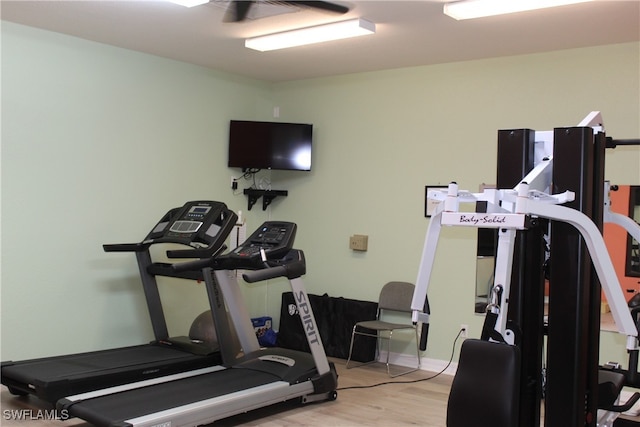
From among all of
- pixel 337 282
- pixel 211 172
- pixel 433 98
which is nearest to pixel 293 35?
pixel 433 98

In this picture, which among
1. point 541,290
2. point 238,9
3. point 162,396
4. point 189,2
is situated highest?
point 189,2

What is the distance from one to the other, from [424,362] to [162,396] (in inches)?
101

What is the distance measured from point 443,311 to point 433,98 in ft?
5.92

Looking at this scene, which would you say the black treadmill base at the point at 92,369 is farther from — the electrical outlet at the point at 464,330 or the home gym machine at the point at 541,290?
the home gym machine at the point at 541,290

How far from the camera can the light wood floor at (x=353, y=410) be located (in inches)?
175

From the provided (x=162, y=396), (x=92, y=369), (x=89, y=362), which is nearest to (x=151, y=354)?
(x=89, y=362)

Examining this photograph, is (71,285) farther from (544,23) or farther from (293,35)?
(544,23)

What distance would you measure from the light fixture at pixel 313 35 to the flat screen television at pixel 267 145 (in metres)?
1.21

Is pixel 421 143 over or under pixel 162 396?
over

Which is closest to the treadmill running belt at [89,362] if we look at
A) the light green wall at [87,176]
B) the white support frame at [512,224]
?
the light green wall at [87,176]

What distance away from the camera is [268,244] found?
489 centimetres

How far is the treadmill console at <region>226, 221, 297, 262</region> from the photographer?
4.73 meters

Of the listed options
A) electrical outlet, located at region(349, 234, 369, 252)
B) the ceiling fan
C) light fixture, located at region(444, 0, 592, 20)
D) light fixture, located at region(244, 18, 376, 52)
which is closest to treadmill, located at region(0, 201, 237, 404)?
light fixture, located at region(244, 18, 376, 52)

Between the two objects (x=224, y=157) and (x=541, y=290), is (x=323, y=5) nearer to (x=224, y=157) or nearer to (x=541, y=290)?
(x=541, y=290)
